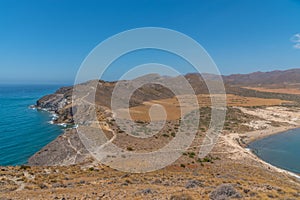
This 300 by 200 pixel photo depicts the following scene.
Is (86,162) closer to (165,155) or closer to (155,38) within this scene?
(165,155)

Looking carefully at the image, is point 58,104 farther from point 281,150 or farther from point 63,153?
point 281,150

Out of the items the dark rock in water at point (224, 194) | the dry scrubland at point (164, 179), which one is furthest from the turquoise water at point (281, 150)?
the dark rock in water at point (224, 194)

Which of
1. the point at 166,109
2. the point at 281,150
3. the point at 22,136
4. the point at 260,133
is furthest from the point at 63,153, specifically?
the point at 166,109

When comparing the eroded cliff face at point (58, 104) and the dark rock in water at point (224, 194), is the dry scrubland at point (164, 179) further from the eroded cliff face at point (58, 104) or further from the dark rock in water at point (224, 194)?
the eroded cliff face at point (58, 104)

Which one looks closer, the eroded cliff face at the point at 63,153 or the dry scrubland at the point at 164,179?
the dry scrubland at the point at 164,179

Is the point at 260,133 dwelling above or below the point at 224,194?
below

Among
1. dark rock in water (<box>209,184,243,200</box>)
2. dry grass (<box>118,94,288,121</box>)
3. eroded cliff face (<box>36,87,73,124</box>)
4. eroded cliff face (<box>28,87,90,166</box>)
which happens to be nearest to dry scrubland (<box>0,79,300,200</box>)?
dark rock in water (<box>209,184,243,200</box>)
